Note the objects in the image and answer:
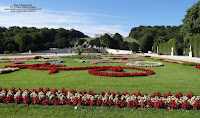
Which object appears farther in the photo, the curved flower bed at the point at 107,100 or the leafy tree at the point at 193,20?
the leafy tree at the point at 193,20

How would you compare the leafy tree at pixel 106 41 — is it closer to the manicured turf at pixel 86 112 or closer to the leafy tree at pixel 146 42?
the leafy tree at pixel 146 42

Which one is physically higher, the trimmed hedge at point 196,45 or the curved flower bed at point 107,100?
the trimmed hedge at point 196,45

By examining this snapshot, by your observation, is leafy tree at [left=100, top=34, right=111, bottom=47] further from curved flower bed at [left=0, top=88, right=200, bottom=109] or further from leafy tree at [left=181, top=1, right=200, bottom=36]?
curved flower bed at [left=0, top=88, right=200, bottom=109]

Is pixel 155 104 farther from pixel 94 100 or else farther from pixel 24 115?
pixel 24 115

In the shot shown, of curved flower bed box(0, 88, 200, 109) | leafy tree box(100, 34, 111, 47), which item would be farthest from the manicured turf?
leafy tree box(100, 34, 111, 47)

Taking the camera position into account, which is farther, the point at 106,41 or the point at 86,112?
the point at 106,41

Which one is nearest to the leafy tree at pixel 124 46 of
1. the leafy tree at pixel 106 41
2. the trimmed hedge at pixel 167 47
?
the leafy tree at pixel 106 41

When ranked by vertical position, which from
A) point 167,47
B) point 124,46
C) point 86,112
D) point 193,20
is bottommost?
point 86,112

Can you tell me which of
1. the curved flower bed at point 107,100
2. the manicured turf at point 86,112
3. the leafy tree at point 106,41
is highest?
the leafy tree at point 106,41

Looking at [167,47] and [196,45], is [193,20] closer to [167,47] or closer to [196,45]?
[196,45]

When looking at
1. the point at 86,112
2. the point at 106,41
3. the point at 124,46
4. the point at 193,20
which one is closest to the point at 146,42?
the point at 124,46

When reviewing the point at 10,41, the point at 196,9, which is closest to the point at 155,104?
the point at 196,9

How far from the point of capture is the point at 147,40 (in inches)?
2250

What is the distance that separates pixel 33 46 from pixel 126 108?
52.1m
